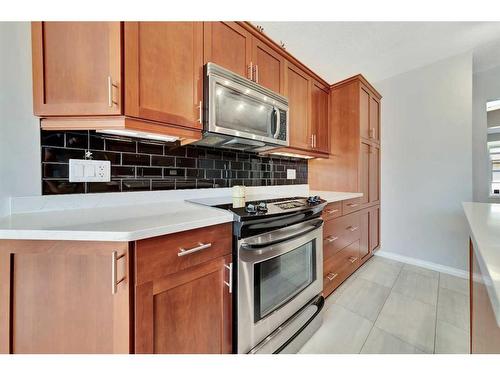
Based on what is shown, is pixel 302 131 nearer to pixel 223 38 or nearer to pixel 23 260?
pixel 223 38

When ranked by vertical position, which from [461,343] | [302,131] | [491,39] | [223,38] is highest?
[491,39]

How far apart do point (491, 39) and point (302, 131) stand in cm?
201

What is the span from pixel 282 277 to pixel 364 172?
1.65 m

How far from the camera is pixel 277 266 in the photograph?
1136 mm

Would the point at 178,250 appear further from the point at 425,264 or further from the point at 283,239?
the point at 425,264

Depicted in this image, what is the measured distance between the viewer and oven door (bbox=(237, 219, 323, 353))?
967 mm

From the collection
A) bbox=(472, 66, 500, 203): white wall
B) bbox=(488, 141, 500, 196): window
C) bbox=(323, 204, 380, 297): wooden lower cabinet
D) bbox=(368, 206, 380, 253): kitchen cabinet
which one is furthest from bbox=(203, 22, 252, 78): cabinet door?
bbox=(488, 141, 500, 196): window

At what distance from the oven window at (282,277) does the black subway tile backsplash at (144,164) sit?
0.74 m

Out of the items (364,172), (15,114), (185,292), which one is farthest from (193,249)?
(364,172)

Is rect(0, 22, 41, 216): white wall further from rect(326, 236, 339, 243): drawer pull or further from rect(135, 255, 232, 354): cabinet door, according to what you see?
rect(326, 236, 339, 243): drawer pull

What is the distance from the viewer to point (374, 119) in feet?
7.98

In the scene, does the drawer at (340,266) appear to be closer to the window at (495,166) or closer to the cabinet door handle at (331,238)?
the cabinet door handle at (331,238)

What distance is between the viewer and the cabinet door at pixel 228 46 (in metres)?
1.17
